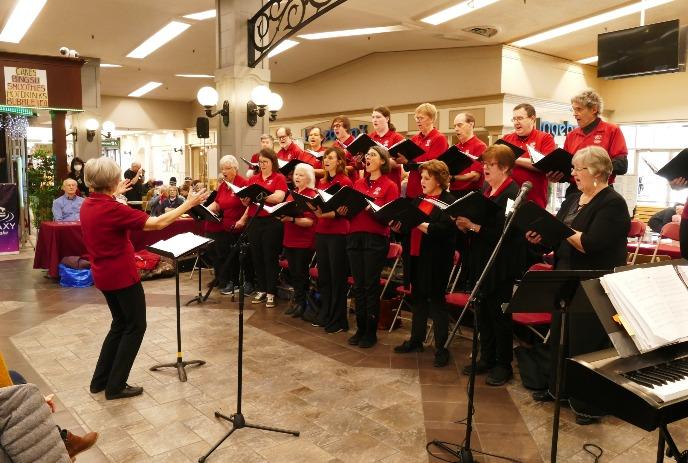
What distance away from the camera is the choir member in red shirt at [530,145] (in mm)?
4463

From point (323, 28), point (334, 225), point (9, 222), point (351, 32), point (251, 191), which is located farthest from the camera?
point (351, 32)

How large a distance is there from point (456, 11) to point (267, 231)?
4960 mm

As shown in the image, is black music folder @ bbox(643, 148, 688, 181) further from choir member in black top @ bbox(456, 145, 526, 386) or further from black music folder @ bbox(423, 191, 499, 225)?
black music folder @ bbox(423, 191, 499, 225)

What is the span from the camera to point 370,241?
4594mm

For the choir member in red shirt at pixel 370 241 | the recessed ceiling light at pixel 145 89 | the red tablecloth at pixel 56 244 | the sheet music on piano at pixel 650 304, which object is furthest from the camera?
the recessed ceiling light at pixel 145 89

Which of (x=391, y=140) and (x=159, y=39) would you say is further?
(x=159, y=39)

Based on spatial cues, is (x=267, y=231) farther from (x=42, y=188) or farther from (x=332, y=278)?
(x=42, y=188)

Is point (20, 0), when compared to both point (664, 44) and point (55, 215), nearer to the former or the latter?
point (55, 215)

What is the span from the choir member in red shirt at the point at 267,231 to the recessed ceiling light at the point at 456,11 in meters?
4.28

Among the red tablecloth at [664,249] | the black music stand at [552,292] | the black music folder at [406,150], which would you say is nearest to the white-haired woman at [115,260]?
the black music folder at [406,150]

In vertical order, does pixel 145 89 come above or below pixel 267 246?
above

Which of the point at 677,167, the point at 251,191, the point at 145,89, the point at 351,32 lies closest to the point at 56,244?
the point at 251,191

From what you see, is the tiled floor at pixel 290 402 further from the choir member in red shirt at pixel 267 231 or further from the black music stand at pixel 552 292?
the black music stand at pixel 552 292

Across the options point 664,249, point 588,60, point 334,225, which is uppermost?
point 588,60
